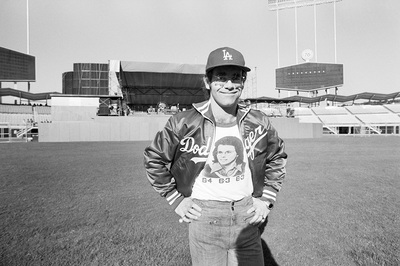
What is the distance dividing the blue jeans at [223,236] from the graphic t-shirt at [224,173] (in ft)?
0.19

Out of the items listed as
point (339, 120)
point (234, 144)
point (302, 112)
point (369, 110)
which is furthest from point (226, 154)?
point (369, 110)

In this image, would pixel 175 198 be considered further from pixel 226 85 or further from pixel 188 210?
pixel 226 85

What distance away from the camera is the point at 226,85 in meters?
2.18

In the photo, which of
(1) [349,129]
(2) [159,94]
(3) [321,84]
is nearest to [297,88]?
(3) [321,84]

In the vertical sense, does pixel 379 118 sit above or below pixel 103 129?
above

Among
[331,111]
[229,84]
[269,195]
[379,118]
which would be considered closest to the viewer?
[229,84]

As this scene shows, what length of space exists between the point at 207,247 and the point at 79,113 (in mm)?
28919

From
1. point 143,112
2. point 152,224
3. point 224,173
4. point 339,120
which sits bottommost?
point 152,224

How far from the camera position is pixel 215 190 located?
2.12 metres

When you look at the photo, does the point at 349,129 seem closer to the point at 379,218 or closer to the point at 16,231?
the point at 379,218

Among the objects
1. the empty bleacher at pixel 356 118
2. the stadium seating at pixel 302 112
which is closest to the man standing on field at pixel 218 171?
the empty bleacher at pixel 356 118

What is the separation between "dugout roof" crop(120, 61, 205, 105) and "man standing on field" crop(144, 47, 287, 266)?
956 inches

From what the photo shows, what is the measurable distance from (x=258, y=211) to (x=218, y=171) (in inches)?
16.6

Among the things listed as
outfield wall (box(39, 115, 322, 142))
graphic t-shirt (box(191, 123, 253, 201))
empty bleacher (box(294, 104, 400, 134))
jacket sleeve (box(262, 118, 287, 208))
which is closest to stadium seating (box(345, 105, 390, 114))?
empty bleacher (box(294, 104, 400, 134))
